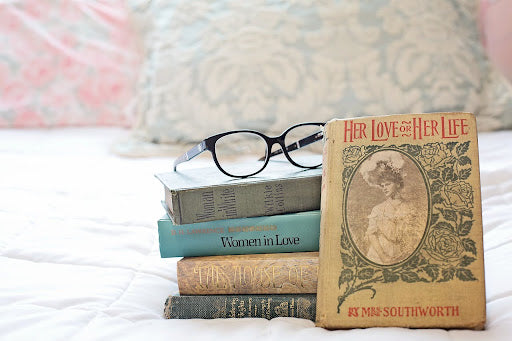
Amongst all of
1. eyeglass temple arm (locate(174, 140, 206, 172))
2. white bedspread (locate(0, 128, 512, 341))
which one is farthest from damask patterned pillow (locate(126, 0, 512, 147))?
eyeglass temple arm (locate(174, 140, 206, 172))

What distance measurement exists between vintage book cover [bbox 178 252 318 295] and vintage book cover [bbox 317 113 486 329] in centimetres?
4

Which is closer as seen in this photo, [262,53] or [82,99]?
[262,53]

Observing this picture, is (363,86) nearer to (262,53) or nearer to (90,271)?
(262,53)

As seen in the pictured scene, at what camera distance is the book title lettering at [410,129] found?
0.48m

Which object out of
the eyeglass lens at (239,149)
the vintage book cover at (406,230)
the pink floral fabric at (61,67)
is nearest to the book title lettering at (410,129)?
the vintage book cover at (406,230)

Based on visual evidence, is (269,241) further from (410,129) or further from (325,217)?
(410,129)

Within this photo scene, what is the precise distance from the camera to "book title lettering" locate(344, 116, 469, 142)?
478mm

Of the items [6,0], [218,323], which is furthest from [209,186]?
[6,0]

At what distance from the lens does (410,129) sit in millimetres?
481

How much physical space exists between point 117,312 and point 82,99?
1.01 metres

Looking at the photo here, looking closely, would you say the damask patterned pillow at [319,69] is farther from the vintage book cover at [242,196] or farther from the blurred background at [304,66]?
the vintage book cover at [242,196]

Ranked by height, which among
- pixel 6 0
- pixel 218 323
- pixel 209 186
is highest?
pixel 6 0

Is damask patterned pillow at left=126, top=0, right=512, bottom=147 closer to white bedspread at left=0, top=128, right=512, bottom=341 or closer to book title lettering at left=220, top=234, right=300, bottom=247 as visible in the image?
white bedspread at left=0, top=128, right=512, bottom=341

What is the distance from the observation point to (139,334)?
465 mm
